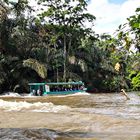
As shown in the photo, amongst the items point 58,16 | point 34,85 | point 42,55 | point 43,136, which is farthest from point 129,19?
point 58,16

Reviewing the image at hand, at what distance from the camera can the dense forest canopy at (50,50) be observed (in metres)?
32.5

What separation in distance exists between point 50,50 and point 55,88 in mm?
5193

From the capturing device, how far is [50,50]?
35719 mm

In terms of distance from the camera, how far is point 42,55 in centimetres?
3450

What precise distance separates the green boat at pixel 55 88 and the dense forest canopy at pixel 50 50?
131 cm

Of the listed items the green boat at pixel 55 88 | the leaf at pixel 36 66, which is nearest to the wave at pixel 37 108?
the green boat at pixel 55 88


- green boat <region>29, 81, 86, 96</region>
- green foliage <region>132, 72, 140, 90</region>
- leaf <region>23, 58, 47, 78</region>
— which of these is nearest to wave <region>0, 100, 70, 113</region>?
green boat <region>29, 81, 86, 96</region>

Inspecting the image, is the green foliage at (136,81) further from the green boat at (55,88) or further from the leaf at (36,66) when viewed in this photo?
the leaf at (36,66)

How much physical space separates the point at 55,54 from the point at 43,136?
1107 inches

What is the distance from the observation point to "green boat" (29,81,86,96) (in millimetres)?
30544

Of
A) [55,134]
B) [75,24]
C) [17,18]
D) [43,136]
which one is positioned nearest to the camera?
[43,136]

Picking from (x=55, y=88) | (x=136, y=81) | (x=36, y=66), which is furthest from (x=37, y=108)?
(x=136, y=81)

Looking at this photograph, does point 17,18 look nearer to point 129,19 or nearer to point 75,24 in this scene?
point 75,24

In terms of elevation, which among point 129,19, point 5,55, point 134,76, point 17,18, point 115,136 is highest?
point 17,18
